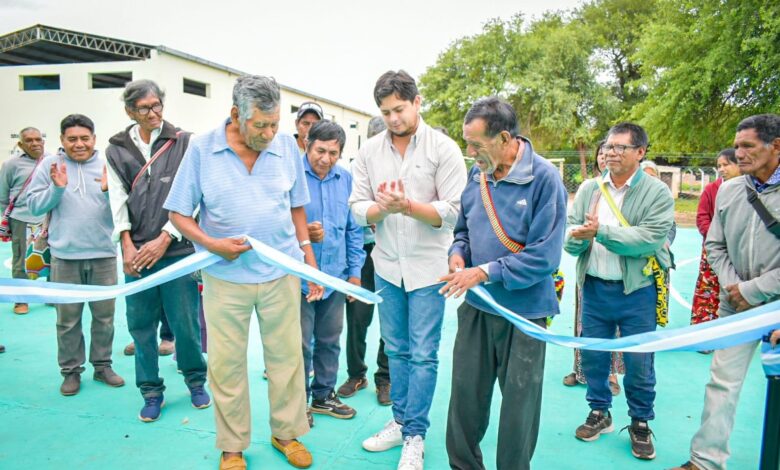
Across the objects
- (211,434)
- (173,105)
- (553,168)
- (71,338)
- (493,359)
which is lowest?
(211,434)

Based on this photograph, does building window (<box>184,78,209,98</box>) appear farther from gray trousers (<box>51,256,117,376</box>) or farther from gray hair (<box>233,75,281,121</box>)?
gray hair (<box>233,75,281,121</box>)

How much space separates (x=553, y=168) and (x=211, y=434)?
261cm

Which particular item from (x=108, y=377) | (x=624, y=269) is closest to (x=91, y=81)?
(x=108, y=377)

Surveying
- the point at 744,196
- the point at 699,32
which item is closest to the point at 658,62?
the point at 699,32

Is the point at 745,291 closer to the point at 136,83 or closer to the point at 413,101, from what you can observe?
the point at 413,101

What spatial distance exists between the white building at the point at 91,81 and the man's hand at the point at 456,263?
2118cm

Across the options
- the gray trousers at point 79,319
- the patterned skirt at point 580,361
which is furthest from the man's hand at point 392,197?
the gray trousers at point 79,319

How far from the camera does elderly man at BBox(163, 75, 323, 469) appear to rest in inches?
110

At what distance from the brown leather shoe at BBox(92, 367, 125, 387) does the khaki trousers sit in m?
1.59

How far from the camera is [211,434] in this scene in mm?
3361

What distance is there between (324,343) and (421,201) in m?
1.27

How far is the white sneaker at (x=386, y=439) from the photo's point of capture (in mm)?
3184

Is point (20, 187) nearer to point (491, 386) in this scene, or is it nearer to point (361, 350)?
point (361, 350)

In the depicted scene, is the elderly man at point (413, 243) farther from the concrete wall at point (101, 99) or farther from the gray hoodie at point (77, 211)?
the concrete wall at point (101, 99)
